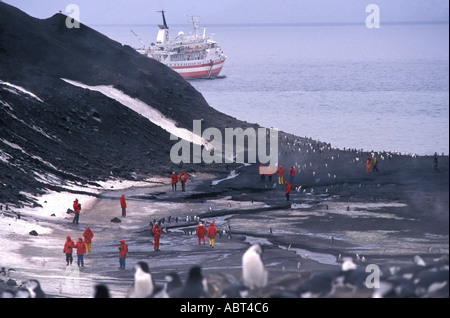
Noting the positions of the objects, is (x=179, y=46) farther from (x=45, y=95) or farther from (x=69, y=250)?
(x=69, y=250)

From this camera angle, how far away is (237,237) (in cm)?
3050

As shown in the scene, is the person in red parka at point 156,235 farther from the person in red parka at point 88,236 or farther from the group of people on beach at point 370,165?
the group of people on beach at point 370,165

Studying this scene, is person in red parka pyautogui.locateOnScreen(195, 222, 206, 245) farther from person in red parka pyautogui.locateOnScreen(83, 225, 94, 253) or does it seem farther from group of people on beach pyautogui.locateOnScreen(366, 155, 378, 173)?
group of people on beach pyautogui.locateOnScreen(366, 155, 378, 173)

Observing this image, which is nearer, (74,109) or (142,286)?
(142,286)

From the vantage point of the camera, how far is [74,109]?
2109 inches

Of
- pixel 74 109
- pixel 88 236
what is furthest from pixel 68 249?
pixel 74 109

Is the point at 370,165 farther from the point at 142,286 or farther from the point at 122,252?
the point at 142,286

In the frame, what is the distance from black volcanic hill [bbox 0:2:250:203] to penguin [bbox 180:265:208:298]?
74.0 ft

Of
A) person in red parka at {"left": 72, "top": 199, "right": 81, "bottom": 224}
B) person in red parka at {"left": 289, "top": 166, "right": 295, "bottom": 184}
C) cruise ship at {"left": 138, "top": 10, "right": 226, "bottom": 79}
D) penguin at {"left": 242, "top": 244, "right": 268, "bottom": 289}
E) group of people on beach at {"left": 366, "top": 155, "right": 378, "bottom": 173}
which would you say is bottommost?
penguin at {"left": 242, "top": 244, "right": 268, "bottom": 289}

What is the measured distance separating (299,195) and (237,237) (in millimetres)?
10831

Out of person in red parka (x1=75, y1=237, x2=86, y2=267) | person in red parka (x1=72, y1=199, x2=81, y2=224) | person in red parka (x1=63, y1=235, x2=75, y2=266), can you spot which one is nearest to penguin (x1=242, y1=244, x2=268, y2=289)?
person in red parka (x1=75, y1=237, x2=86, y2=267)

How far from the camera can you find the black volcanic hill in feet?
144

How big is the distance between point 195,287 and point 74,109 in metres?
41.7

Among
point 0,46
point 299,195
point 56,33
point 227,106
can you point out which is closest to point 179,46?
point 227,106
